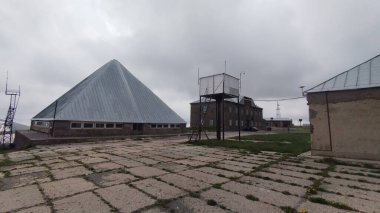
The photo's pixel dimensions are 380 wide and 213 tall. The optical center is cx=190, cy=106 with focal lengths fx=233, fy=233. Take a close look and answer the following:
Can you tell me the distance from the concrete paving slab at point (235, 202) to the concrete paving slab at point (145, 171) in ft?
9.34

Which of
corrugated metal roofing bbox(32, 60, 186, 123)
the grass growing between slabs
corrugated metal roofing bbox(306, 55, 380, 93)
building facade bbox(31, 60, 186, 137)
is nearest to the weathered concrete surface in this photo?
corrugated metal roofing bbox(306, 55, 380, 93)

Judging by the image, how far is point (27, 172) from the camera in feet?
30.6

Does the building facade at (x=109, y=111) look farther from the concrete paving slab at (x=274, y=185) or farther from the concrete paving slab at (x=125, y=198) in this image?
the concrete paving slab at (x=274, y=185)

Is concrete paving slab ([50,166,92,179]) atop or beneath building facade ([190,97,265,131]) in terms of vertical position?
beneath

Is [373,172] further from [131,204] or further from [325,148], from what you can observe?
[131,204]

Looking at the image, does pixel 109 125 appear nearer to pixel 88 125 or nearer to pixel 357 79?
pixel 88 125

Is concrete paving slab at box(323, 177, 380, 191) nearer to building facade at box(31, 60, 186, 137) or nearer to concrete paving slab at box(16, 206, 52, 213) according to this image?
concrete paving slab at box(16, 206, 52, 213)

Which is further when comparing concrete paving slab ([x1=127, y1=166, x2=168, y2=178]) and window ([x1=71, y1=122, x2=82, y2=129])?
window ([x1=71, y1=122, x2=82, y2=129])

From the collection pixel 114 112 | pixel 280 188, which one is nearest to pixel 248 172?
pixel 280 188

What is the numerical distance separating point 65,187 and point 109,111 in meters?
21.9

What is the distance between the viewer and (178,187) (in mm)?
7266

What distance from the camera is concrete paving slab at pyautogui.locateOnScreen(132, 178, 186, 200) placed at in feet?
21.2

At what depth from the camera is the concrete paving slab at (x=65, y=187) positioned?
6.52m

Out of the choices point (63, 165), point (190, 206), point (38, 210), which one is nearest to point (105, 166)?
point (63, 165)
